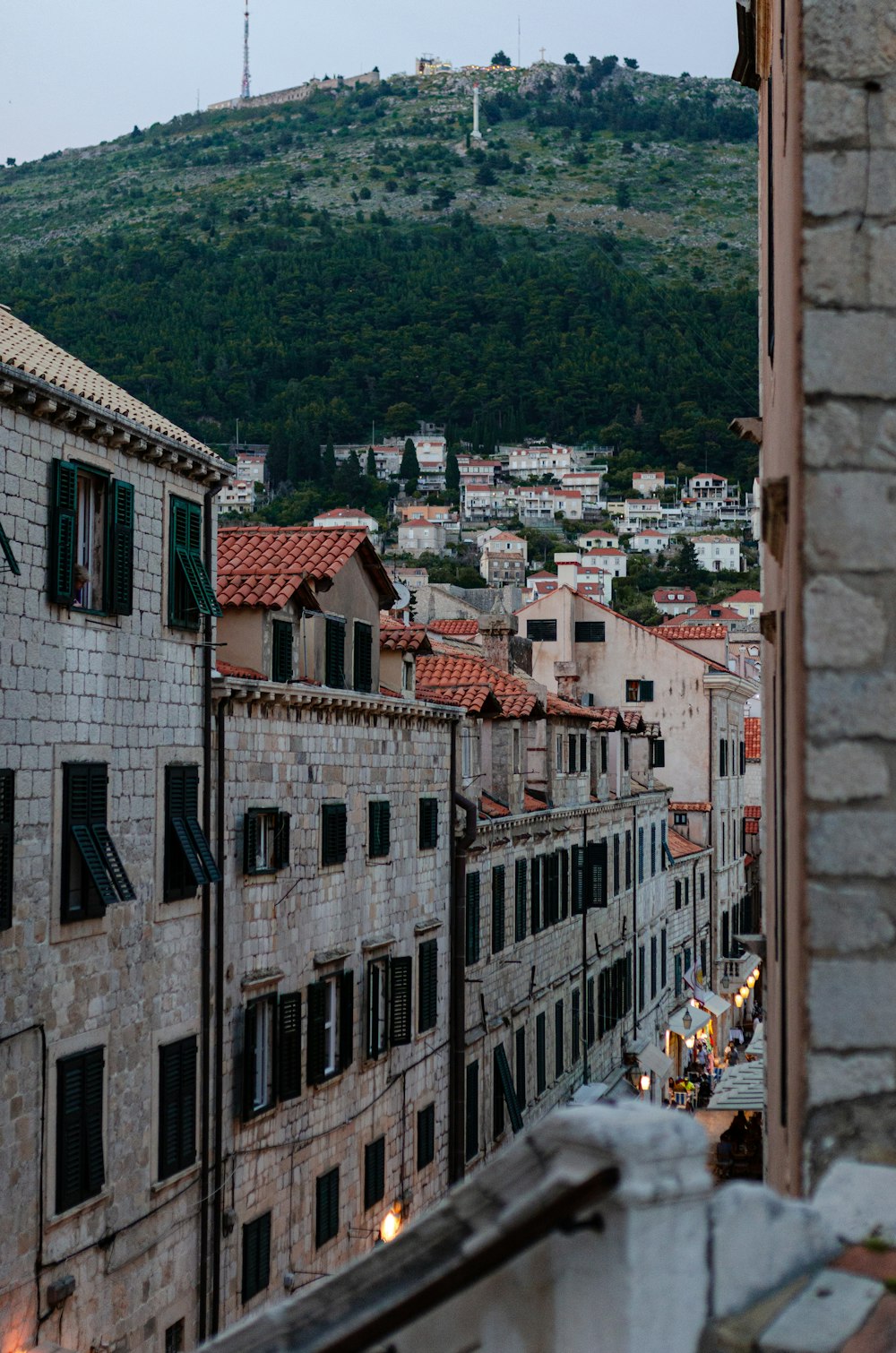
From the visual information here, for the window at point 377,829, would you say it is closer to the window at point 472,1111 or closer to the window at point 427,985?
the window at point 427,985

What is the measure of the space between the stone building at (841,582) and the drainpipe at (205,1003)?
13.5 metres

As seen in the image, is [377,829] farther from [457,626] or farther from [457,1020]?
[457,626]

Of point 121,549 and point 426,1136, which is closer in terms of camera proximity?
point 121,549

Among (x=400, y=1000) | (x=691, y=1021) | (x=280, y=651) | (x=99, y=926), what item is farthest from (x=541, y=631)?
(x=99, y=926)

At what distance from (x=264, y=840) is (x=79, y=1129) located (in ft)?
17.7

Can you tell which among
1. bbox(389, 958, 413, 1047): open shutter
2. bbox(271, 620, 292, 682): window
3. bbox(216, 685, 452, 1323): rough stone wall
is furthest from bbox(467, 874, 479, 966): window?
bbox(271, 620, 292, 682): window

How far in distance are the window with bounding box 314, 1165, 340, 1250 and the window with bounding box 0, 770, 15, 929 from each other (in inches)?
347

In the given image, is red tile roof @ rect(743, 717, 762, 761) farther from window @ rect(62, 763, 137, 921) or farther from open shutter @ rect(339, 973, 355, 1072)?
window @ rect(62, 763, 137, 921)

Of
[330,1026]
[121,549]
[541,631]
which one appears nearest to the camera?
[121,549]

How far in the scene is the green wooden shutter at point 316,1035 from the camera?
21047 mm

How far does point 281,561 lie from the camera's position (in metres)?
22.8

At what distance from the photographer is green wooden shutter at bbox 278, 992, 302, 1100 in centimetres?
1992

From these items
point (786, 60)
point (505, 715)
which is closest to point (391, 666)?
point (505, 715)

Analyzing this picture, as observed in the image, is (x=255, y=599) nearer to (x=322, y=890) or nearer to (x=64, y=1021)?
(x=322, y=890)
